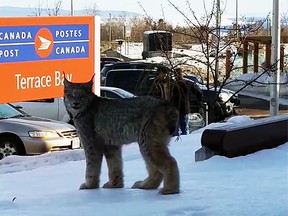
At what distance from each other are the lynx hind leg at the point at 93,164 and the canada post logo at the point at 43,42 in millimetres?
6689

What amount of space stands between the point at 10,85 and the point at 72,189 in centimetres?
651

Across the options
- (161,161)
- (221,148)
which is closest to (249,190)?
(161,161)

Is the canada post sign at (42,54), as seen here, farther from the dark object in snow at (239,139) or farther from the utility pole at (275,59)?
the dark object in snow at (239,139)

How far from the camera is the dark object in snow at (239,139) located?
829 cm

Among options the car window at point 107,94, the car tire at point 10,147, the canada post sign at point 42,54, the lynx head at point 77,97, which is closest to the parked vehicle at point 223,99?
the car window at point 107,94

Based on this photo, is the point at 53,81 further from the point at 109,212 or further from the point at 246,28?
the point at 109,212

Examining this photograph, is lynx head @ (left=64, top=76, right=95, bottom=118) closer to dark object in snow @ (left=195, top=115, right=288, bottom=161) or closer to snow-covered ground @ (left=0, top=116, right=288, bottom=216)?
snow-covered ground @ (left=0, top=116, right=288, bottom=216)

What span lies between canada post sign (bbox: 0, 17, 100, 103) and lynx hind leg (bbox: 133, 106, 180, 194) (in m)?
6.92

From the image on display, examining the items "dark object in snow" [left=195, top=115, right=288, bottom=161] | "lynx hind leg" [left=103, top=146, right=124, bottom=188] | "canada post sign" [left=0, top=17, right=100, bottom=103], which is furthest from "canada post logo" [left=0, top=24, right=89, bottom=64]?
"lynx hind leg" [left=103, top=146, right=124, bottom=188]

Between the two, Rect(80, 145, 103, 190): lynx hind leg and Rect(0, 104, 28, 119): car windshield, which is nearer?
Rect(80, 145, 103, 190): lynx hind leg

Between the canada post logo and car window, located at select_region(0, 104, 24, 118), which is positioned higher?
the canada post logo

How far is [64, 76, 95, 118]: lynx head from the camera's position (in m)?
6.76

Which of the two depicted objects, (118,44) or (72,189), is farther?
(118,44)

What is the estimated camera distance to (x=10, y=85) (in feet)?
43.4
